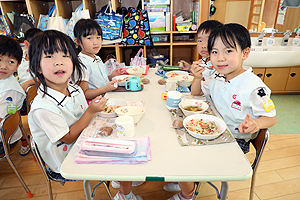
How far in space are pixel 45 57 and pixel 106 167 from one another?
62 cm

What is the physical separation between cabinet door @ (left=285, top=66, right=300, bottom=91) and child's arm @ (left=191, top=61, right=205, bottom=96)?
2231 millimetres

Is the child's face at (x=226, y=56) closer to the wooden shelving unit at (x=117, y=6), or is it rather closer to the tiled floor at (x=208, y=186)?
the tiled floor at (x=208, y=186)

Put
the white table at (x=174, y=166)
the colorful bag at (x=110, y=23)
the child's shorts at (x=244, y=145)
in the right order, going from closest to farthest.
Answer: the white table at (x=174, y=166) < the child's shorts at (x=244, y=145) < the colorful bag at (x=110, y=23)

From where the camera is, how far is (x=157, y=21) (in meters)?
2.81

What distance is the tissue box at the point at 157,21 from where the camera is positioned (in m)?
2.77

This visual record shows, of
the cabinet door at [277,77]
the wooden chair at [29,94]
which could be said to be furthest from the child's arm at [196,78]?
the cabinet door at [277,77]

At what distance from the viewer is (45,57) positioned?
3.05 ft

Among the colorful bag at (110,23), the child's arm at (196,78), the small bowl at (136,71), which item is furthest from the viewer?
the colorful bag at (110,23)

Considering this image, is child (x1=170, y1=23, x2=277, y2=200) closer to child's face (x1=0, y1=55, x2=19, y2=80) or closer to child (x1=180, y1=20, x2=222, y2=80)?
child (x1=180, y1=20, x2=222, y2=80)

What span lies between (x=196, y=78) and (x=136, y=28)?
5.64ft

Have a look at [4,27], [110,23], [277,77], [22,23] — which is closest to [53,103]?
[110,23]

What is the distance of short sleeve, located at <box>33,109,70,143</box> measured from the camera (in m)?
0.89

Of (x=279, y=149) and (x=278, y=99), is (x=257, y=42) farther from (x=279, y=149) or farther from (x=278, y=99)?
(x=279, y=149)

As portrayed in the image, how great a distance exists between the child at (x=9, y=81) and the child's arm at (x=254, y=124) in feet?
4.83
